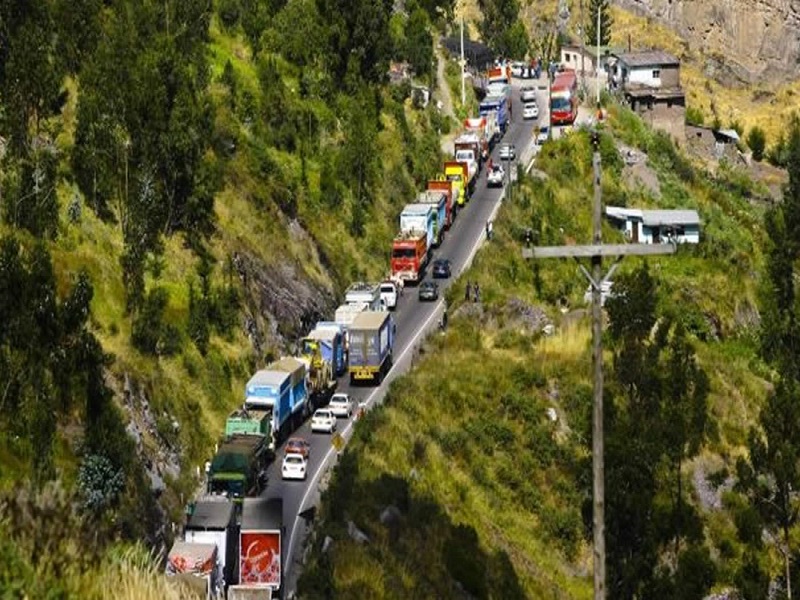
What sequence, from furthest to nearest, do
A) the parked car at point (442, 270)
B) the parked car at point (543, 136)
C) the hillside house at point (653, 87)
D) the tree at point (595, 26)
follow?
the tree at point (595, 26)
the hillside house at point (653, 87)
the parked car at point (543, 136)
the parked car at point (442, 270)

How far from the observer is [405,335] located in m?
65.9

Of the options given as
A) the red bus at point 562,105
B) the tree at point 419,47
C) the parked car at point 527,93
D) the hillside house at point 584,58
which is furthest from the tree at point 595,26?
the red bus at point 562,105

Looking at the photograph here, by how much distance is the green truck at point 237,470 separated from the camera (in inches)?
1732

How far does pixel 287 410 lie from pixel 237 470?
7.39 m

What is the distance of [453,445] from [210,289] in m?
14.2

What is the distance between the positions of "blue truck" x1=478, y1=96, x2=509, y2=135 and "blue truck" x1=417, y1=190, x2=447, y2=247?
2398 cm

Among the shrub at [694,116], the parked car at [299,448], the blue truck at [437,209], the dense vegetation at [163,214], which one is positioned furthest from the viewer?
the shrub at [694,116]

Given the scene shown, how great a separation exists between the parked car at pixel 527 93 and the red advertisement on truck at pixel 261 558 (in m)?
82.2

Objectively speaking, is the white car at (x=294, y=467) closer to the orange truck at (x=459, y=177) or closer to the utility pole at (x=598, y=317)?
the utility pole at (x=598, y=317)

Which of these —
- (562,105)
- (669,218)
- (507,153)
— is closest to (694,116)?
(562,105)

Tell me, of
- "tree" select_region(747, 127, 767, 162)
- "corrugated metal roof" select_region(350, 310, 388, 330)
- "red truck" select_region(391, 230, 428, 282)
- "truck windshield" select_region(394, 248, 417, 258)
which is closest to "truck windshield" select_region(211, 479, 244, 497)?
"corrugated metal roof" select_region(350, 310, 388, 330)

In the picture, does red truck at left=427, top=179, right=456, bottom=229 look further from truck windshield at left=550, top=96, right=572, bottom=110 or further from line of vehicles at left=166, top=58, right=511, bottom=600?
truck windshield at left=550, top=96, right=572, bottom=110

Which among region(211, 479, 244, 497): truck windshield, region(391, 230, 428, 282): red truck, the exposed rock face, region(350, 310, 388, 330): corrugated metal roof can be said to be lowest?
the exposed rock face

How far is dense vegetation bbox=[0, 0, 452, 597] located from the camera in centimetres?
4088
